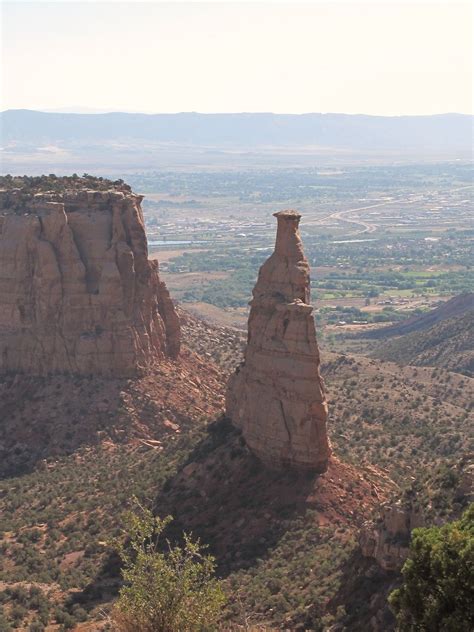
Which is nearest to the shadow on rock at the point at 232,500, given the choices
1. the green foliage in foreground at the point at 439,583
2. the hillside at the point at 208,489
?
the hillside at the point at 208,489

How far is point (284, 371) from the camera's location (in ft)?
138

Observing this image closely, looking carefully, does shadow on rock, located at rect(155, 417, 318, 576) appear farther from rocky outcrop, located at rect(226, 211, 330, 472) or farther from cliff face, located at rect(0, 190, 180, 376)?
cliff face, located at rect(0, 190, 180, 376)

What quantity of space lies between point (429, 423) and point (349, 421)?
449cm

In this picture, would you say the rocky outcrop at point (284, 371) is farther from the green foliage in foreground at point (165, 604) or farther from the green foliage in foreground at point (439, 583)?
the green foliage in foreground at point (439, 583)

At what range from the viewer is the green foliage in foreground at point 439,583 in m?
22.2

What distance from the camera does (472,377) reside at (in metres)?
81.1

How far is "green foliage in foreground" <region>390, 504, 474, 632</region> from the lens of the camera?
22219mm

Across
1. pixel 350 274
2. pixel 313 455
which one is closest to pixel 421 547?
pixel 313 455

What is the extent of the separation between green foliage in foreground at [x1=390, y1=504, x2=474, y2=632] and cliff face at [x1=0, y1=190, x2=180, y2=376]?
3355 centimetres

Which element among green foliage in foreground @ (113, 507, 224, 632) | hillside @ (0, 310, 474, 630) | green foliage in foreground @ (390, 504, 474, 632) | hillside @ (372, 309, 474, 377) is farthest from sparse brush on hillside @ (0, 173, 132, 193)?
green foliage in foreground @ (390, 504, 474, 632)

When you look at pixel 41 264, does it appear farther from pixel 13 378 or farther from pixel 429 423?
pixel 429 423

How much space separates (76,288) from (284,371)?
17290mm

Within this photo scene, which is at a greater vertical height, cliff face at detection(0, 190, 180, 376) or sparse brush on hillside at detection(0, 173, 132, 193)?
sparse brush on hillside at detection(0, 173, 132, 193)

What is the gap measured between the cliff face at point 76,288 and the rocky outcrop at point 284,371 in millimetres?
13472
